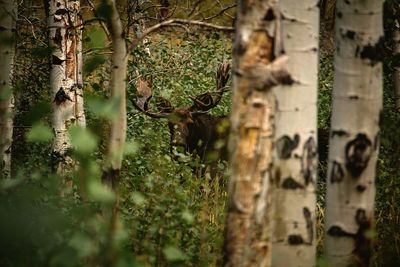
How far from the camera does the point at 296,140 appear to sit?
146 inches

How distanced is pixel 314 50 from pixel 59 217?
1714 mm

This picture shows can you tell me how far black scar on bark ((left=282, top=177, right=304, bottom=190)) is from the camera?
370 cm

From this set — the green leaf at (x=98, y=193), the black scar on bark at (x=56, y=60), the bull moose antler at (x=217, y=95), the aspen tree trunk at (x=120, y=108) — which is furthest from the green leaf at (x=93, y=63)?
the bull moose antler at (x=217, y=95)

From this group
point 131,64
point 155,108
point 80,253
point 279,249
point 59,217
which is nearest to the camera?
point 80,253

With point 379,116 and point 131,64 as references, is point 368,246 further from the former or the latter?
point 131,64

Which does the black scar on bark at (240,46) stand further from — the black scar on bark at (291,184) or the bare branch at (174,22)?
the black scar on bark at (291,184)

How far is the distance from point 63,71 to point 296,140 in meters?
3.86

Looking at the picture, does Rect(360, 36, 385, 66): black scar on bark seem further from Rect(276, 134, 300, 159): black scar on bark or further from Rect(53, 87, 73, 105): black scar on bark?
Rect(53, 87, 73, 105): black scar on bark

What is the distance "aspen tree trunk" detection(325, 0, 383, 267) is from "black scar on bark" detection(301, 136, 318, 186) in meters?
0.28

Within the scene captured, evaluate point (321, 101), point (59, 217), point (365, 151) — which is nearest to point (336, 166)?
point (365, 151)

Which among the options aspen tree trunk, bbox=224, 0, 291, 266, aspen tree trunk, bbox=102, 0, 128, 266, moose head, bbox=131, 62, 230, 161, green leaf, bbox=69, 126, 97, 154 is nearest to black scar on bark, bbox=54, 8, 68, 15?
moose head, bbox=131, 62, 230, 161

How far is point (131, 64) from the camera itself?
9.32m

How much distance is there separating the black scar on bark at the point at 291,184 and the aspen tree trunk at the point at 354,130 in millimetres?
384

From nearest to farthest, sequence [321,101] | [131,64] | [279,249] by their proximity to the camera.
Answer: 1. [279,249]
2. [131,64]
3. [321,101]
